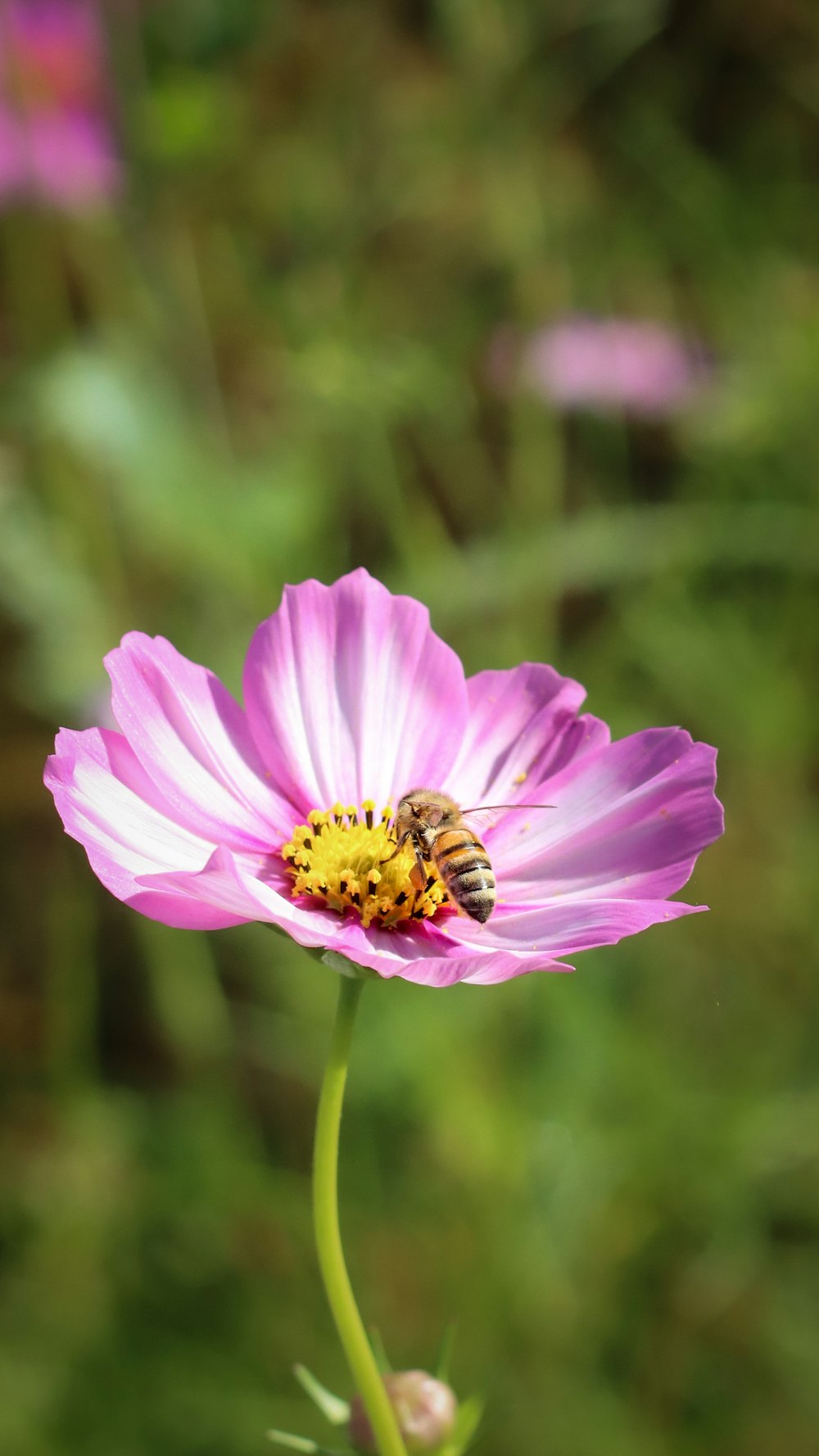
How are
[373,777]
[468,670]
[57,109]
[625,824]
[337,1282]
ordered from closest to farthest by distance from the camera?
[337,1282]
[625,824]
[373,777]
[468,670]
[57,109]

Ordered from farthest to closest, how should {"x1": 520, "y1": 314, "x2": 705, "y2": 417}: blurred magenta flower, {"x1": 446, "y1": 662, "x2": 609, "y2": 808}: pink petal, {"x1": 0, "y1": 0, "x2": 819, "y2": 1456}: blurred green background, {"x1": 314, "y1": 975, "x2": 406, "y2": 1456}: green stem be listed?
{"x1": 520, "y1": 314, "x2": 705, "y2": 417}: blurred magenta flower
{"x1": 0, "y1": 0, "x2": 819, "y2": 1456}: blurred green background
{"x1": 446, "y1": 662, "x2": 609, "y2": 808}: pink petal
{"x1": 314, "y1": 975, "x2": 406, "y2": 1456}: green stem

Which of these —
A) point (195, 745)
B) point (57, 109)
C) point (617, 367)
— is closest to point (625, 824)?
point (195, 745)

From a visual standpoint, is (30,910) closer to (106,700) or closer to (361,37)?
(106,700)

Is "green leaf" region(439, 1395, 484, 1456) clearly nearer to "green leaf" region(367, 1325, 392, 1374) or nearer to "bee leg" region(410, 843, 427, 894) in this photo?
"green leaf" region(367, 1325, 392, 1374)

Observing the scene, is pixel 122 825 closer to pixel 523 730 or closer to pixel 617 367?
pixel 523 730

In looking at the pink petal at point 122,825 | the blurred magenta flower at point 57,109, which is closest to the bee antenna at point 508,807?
the pink petal at point 122,825

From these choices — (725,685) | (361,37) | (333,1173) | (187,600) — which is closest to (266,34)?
(361,37)

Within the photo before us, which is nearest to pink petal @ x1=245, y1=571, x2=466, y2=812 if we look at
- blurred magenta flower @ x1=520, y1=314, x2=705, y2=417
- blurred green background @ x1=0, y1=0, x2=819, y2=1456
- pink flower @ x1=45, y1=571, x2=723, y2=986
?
pink flower @ x1=45, y1=571, x2=723, y2=986

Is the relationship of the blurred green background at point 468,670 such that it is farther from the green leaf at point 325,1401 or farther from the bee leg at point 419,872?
the green leaf at point 325,1401

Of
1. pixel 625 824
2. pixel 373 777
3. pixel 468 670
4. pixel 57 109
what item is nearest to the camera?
pixel 625 824
